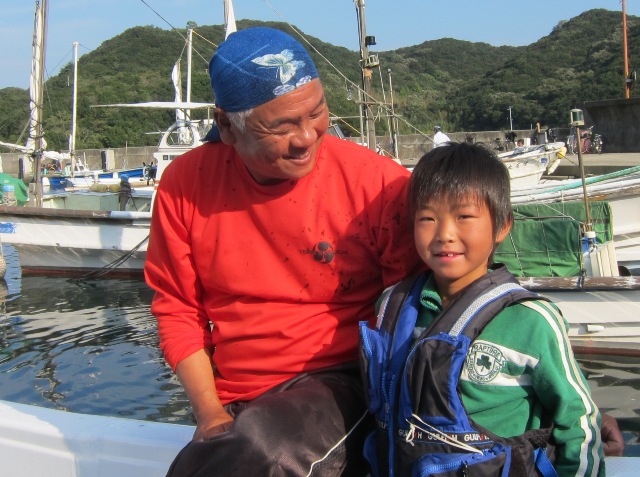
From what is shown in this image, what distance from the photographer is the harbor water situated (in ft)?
18.9

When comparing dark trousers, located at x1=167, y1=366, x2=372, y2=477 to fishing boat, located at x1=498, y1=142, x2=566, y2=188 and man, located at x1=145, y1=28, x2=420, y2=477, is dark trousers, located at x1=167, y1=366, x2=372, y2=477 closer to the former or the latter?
man, located at x1=145, y1=28, x2=420, y2=477

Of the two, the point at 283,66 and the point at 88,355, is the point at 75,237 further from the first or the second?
the point at 283,66

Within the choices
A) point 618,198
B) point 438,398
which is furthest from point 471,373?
point 618,198

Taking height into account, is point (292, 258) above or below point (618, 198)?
above

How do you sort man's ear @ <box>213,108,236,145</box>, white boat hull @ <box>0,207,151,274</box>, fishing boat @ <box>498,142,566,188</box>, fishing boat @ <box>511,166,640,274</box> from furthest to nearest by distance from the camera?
fishing boat @ <box>498,142,566,188</box> → white boat hull @ <box>0,207,151,274</box> → fishing boat @ <box>511,166,640,274</box> → man's ear @ <box>213,108,236,145</box>

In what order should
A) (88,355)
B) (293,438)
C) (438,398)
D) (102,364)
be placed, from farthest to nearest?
(88,355), (102,364), (293,438), (438,398)

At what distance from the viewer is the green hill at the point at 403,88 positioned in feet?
130

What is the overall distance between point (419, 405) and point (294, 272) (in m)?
0.53

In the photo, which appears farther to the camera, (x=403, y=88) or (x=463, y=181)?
(x=403, y=88)

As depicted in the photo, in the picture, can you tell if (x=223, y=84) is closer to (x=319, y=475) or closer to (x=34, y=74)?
(x=319, y=475)

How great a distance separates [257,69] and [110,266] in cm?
991

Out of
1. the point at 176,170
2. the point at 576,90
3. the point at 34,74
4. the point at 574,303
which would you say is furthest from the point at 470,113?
the point at 176,170

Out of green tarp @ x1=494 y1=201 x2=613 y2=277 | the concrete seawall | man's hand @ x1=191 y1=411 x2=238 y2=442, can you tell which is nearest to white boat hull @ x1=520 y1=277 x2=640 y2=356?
green tarp @ x1=494 y1=201 x2=613 y2=277

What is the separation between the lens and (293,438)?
1605 mm
